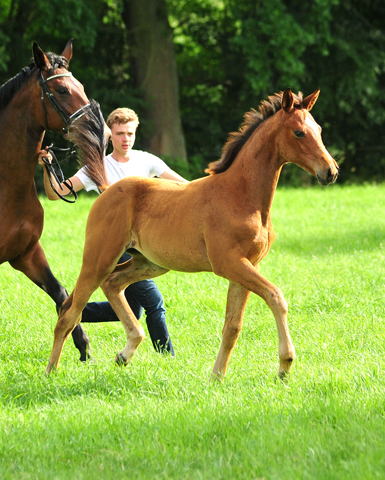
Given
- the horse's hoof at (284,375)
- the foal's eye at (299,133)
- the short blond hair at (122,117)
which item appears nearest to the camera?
the foal's eye at (299,133)

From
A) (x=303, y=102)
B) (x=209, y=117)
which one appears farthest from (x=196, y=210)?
(x=209, y=117)

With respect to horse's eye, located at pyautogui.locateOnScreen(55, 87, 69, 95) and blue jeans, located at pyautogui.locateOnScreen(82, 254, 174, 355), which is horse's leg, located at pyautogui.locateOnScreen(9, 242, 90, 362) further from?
horse's eye, located at pyautogui.locateOnScreen(55, 87, 69, 95)

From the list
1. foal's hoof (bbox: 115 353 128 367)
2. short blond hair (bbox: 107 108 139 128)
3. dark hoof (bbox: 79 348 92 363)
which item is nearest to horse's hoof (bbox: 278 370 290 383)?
foal's hoof (bbox: 115 353 128 367)

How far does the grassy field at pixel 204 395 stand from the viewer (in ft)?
11.0

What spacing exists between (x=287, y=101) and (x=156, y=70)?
55.0 ft

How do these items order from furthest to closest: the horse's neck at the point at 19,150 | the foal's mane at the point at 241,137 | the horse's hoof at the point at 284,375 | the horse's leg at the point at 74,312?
the horse's neck at the point at 19,150
the horse's leg at the point at 74,312
the foal's mane at the point at 241,137
the horse's hoof at the point at 284,375

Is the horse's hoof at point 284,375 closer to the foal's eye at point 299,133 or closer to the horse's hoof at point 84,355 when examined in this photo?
the foal's eye at point 299,133

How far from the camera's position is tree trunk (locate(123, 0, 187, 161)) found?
19.7m

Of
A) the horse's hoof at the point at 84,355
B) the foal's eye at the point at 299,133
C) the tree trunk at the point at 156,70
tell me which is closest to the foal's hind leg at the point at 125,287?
the horse's hoof at the point at 84,355

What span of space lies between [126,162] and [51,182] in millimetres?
677

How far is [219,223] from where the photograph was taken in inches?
172

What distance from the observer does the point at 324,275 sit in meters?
8.36

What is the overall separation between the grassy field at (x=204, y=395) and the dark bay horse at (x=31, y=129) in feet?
2.91

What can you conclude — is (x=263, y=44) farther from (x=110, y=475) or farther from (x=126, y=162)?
(x=110, y=475)
